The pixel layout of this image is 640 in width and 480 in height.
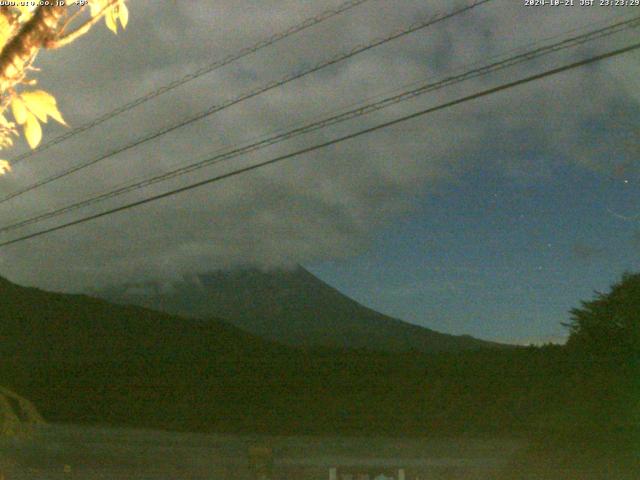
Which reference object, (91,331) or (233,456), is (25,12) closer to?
(233,456)

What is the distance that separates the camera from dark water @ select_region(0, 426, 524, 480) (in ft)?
61.1

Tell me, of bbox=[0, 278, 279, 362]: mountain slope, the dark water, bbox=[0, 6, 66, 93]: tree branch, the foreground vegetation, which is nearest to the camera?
bbox=[0, 6, 66, 93]: tree branch

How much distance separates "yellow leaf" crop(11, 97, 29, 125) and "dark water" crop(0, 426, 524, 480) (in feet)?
47.0

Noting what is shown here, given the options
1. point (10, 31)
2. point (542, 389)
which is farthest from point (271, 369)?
point (10, 31)

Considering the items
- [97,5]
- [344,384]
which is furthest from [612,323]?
[97,5]

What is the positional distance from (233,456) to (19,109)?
21408 millimetres

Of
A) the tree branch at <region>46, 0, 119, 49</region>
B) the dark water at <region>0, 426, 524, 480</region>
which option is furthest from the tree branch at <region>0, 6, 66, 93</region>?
the dark water at <region>0, 426, 524, 480</region>

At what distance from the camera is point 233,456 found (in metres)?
22.8

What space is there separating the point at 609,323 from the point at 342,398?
8.93 meters

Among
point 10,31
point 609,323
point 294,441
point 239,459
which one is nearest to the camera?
point 10,31

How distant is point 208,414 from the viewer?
2727cm

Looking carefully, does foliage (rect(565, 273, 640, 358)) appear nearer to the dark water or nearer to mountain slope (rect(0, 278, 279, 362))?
the dark water

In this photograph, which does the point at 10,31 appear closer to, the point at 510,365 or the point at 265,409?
the point at 510,365

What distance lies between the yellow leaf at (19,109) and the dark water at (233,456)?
14319mm
